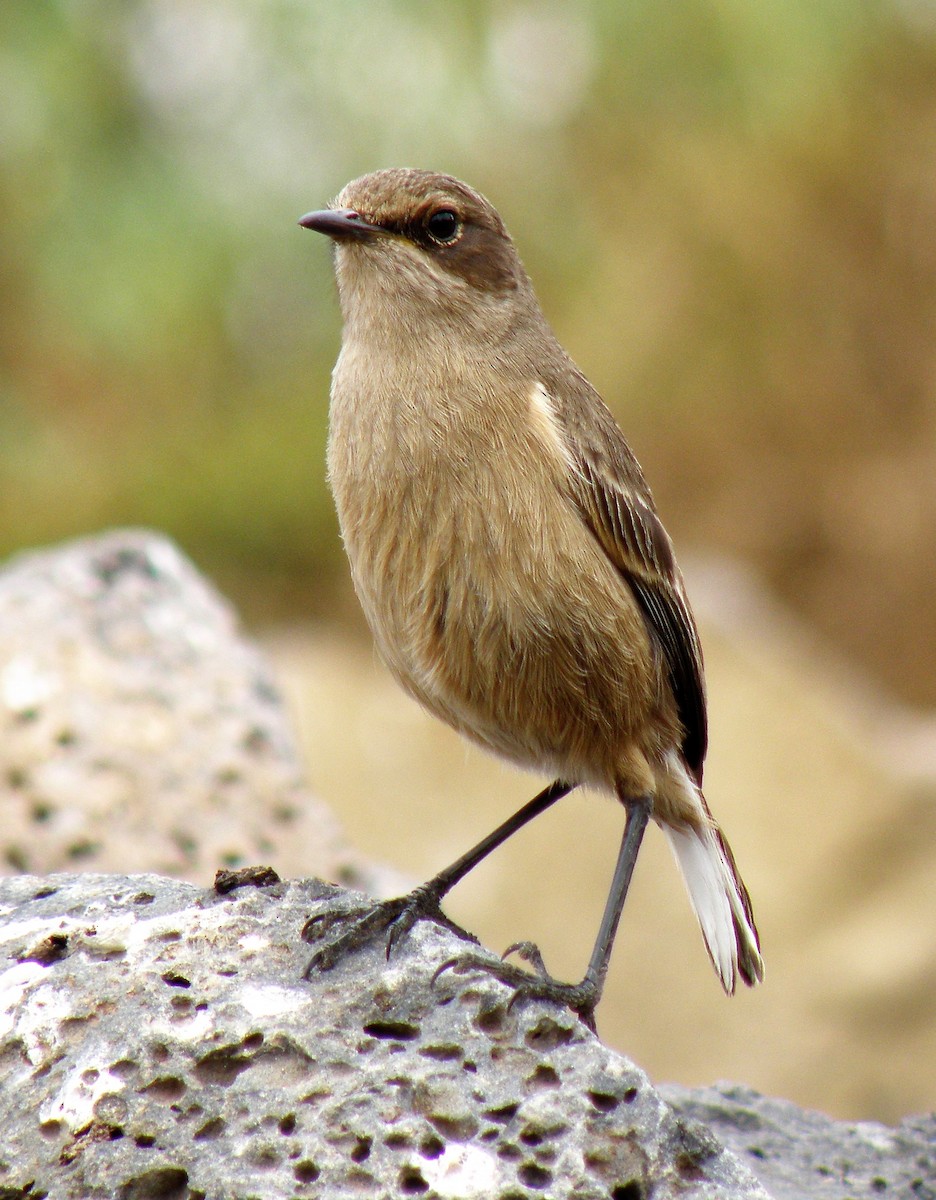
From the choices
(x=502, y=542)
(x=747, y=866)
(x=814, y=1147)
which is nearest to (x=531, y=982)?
(x=502, y=542)

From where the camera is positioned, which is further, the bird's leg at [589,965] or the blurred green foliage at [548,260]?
the blurred green foliage at [548,260]

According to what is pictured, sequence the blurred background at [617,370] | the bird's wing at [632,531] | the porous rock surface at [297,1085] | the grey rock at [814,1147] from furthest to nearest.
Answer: the blurred background at [617,370], the bird's wing at [632,531], the grey rock at [814,1147], the porous rock surface at [297,1085]

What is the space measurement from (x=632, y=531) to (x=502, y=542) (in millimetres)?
634

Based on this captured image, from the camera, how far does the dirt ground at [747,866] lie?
29.6ft

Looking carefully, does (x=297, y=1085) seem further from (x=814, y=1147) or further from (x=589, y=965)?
(x=814, y=1147)

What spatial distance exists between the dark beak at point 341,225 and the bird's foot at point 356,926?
6.65ft

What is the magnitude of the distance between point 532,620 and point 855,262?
10636 millimetres

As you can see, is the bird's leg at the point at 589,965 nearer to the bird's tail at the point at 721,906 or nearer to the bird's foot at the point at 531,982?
the bird's foot at the point at 531,982

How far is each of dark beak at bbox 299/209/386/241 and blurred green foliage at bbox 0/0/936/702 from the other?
6736mm

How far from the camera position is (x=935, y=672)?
13.8 m

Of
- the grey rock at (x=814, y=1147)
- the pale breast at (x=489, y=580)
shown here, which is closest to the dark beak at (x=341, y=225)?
the pale breast at (x=489, y=580)

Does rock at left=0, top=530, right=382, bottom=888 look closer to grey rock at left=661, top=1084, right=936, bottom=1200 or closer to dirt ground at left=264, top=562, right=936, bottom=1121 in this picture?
grey rock at left=661, top=1084, right=936, bottom=1200

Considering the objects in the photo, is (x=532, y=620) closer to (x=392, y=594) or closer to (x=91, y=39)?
(x=392, y=594)

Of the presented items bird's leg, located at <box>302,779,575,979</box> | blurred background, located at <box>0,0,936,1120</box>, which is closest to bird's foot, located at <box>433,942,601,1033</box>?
bird's leg, located at <box>302,779,575,979</box>
